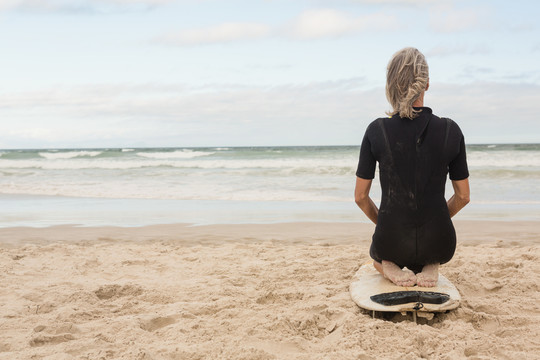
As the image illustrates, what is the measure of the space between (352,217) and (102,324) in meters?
5.46

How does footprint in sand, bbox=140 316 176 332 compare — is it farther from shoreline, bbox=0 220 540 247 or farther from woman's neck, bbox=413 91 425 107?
shoreline, bbox=0 220 540 247

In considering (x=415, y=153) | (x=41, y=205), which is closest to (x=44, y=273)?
(x=415, y=153)

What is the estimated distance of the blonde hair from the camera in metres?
3.02

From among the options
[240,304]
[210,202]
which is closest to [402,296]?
[240,304]

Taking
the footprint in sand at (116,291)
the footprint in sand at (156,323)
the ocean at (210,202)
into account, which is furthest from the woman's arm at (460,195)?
the ocean at (210,202)

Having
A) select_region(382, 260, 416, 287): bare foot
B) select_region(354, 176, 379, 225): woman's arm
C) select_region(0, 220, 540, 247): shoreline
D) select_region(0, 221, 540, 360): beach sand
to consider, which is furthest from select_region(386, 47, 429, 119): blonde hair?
select_region(0, 220, 540, 247): shoreline

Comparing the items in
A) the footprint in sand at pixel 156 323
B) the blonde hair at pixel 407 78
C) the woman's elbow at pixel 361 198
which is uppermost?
the blonde hair at pixel 407 78

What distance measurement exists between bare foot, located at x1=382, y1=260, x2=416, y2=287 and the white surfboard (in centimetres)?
4

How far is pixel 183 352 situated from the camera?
271 centimetres

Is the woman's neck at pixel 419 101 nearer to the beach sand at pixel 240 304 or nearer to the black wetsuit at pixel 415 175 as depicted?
the black wetsuit at pixel 415 175

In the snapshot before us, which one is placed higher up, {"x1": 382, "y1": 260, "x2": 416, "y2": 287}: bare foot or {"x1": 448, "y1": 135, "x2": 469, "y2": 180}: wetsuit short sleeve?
{"x1": 448, "y1": 135, "x2": 469, "y2": 180}: wetsuit short sleeve

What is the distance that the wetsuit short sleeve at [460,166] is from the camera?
316cm

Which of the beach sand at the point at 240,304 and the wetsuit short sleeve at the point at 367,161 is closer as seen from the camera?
the beach sand at the point at 240,304

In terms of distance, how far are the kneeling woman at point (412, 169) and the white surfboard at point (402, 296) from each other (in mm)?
85
